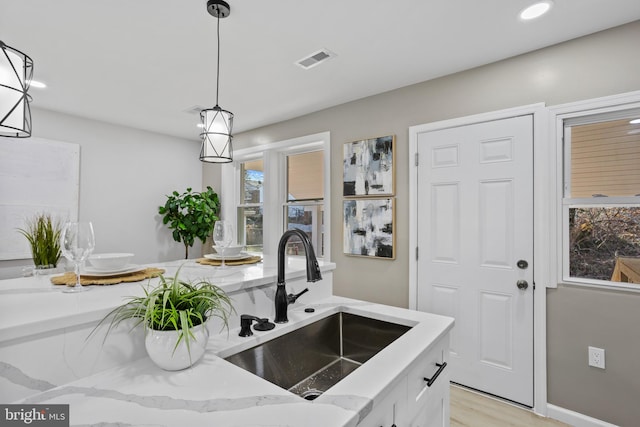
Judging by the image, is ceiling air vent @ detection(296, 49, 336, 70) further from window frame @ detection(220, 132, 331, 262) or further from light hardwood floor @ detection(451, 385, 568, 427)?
light hardwood floor @ detection(451, 385, 568, 427)

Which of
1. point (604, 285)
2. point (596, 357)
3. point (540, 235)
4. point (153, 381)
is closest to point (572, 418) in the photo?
point (596, 357)

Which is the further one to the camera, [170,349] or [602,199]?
[602,199]

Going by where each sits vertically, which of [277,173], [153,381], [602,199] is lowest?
[153,381]

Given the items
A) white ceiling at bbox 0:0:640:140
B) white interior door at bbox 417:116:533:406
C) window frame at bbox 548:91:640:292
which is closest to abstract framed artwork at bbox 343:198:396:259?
white interior door at bbox 417:116:533:406

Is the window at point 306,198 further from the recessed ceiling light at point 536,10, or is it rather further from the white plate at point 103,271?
the white plate at point 103,271

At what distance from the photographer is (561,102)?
6.79 ft

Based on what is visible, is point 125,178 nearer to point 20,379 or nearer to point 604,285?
point 20,379

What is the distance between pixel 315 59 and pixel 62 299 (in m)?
2.12

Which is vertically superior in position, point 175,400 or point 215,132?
point 215,132

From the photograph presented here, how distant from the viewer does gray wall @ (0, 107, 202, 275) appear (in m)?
3.62

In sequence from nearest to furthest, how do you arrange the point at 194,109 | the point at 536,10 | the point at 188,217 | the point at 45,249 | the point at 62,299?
the point at 62,299, the point at 536,10, the point at 45,249, the point at 194,109, the point at 188,217

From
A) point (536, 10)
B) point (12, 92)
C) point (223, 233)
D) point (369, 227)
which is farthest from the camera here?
point (369, 227)

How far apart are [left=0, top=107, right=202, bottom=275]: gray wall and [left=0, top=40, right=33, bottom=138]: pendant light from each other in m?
2.86

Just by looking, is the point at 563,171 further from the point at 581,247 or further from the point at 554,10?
the point at 554,10
